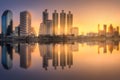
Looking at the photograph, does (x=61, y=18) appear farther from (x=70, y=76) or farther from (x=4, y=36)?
(x=70, y=76)

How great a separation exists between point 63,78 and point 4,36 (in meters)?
90.4

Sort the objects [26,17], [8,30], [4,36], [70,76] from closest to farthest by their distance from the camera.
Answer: [70,76]
[4,36]
[8,30]
[26,17]

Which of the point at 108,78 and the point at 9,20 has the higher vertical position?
the point at 9,20

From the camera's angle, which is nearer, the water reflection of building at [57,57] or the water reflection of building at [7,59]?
the water reflection of building at [7,59]

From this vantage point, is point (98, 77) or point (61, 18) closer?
point (98, 77)

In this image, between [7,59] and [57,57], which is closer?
[7,59]

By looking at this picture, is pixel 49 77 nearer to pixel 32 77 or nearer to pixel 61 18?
pixel 32 77

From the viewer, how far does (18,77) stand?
1256 centimetres

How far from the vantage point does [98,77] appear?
12.2 m

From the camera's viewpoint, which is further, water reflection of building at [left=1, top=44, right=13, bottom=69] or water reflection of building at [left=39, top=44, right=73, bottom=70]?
water reflection of building at [left=39, top=44, right=73, bottom=70]

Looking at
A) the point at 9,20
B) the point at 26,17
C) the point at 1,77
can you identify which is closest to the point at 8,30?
the point at 9,20

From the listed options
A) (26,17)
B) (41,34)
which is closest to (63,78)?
(41,34)

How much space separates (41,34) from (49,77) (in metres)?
89.5

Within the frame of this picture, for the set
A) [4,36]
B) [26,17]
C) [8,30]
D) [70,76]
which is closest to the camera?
[70,76]
